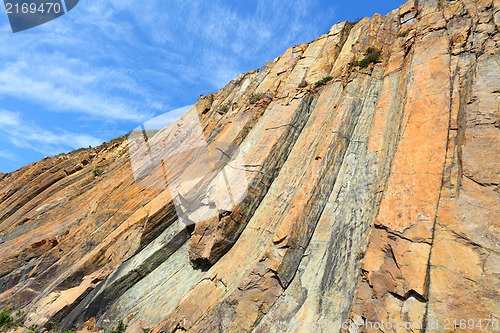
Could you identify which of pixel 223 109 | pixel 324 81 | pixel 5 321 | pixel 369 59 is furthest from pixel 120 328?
pixel 369 59

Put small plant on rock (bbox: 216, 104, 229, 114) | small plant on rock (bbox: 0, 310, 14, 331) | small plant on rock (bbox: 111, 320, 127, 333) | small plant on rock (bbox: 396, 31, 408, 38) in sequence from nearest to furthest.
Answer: small plant on rock (bbox: 111, 320, 127, 333), small plant on rock (bbox: 0, 310, 14, 331), small plant on rock (bbox: 396, 31, 408, 38), small plant on rock (bbox: 216, 104, 229, 114)

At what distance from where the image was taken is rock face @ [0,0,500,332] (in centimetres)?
768

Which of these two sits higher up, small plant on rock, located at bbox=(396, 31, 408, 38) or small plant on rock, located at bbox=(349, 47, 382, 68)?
small plant on rock, located at bbox=(396, 31, 408, 38)

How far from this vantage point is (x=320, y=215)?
37.1 feet

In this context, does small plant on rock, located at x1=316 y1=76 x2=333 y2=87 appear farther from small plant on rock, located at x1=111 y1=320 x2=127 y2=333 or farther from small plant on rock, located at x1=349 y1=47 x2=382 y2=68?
small plant on rock, located at x1=111 y1=320 x2=127 y2=333

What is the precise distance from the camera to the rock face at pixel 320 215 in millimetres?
7676

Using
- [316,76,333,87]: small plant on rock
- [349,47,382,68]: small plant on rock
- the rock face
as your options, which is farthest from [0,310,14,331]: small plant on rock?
[349,47,382,68]: small plant on rock

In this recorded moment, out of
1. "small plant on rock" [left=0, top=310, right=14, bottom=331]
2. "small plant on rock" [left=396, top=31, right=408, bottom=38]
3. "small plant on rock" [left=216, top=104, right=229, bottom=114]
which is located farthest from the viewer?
"small plant on rock" [left=216, top=104, right=229, bottom=114]

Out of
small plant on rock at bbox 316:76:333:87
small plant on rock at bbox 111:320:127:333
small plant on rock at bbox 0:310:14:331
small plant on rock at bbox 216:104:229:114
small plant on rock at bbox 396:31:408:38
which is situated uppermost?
small plant on rock at bbox 396:31:408:38

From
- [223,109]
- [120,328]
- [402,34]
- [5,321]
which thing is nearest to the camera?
[120,328]

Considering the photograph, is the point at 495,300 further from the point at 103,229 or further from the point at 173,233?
the point at 103,229

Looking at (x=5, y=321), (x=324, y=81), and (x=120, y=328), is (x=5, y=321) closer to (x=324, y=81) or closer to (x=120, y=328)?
(x=120, y=328)

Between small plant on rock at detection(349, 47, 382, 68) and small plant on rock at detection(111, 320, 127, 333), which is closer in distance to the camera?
small plant on rock at detection(111, 320, 127, 333)

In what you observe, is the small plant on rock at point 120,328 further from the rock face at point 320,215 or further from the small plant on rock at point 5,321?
the small plant on rock at point 5,321
